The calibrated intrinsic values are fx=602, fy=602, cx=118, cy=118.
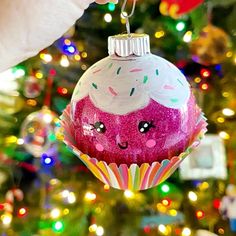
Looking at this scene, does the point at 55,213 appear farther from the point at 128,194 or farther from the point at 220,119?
the point at 220,119

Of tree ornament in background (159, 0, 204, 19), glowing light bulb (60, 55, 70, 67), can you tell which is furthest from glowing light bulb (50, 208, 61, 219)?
tree ornament in background (159, 0, 204, 19)

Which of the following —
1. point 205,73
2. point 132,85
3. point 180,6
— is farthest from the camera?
point 205,73

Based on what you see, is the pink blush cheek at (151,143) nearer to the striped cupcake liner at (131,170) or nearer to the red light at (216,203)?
the striped cupcake liner at (131,170)

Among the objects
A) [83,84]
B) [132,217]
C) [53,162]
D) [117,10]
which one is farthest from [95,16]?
[83,84]

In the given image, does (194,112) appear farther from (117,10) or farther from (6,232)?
(6,232)

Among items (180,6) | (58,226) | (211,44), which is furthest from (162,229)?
(180,6)
